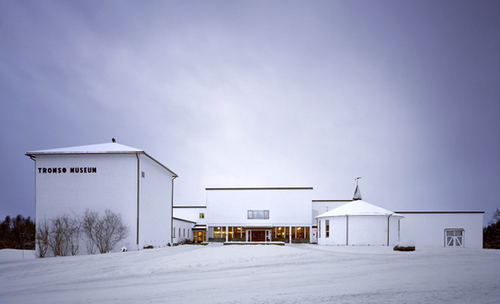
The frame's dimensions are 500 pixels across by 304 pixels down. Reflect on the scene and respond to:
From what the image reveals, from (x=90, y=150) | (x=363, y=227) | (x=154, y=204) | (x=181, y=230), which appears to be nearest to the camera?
(x=90, y=150)

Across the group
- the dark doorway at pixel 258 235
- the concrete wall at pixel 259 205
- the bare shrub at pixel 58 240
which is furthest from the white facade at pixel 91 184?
the dark doorway at pixel 258 235

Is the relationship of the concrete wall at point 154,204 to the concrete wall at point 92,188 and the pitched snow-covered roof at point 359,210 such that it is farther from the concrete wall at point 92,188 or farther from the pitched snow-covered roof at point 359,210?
the pitched snow-covered roof at point 359,210

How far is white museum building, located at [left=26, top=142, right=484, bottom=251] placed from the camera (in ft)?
82.4

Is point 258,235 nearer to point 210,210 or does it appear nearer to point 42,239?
point 210,210

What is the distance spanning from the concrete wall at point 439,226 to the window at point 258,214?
53.3ft

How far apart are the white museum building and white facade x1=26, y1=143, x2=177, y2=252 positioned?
2.7 inches

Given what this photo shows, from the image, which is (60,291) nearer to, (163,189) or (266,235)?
(163,189)

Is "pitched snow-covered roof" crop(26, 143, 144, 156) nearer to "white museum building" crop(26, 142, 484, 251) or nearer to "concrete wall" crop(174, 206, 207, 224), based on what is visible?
"white museum building" crop(26, 142, 484, 251)

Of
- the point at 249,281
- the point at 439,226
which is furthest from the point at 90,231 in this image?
the point at 439,226

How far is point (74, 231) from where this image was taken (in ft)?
78.1

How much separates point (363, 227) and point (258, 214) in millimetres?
16106

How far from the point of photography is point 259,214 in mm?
45281

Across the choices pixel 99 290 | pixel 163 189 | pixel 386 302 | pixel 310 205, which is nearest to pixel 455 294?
pixel 386 302

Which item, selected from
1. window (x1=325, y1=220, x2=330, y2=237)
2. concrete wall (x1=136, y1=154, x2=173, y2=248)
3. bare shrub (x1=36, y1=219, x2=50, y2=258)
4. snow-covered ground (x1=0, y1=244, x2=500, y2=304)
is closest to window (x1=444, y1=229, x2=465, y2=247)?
window (x1=325, y1=220, x2=330, y2=237)
